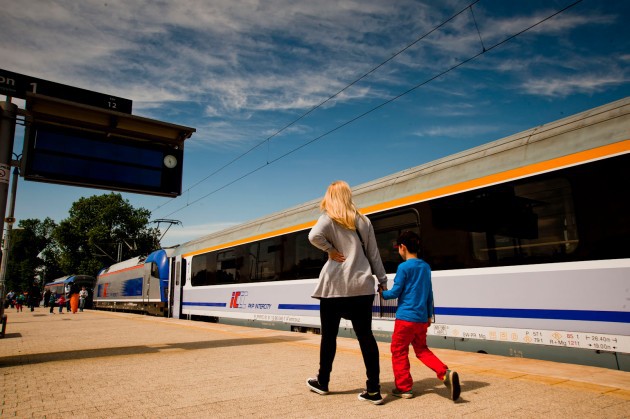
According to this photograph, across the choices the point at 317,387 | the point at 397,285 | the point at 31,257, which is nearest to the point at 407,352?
the point at 397,285

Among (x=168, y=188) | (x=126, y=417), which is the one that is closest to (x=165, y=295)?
(x=168, y=188)

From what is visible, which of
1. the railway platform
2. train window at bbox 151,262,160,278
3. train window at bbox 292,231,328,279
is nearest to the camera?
the railway platform

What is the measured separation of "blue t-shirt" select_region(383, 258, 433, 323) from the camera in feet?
11.2

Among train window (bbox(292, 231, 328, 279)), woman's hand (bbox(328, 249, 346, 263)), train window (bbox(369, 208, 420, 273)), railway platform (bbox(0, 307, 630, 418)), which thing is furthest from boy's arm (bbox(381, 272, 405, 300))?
train window (bbox(292, 231, 328, 279))

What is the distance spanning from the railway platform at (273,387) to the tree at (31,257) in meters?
76.0

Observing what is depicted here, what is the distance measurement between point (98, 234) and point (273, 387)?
55698mm

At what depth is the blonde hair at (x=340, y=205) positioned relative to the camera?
3.31 meters

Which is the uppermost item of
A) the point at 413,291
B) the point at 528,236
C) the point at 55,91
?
the point at 55,91

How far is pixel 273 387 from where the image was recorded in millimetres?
3713

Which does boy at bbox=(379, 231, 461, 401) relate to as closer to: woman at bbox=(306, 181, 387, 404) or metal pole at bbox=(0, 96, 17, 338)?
woman at bbox=(306, 181, 387, 404)

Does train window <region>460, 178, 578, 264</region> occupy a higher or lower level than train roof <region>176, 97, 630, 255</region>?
lower

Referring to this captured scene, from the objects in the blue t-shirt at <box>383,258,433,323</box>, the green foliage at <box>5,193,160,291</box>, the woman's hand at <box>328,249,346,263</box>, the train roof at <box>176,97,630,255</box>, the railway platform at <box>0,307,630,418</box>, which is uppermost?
the green foliage at <box>5,193,160,291</box>

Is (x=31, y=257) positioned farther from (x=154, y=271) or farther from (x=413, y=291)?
(x=413, y=291)

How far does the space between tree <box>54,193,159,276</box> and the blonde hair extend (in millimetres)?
51896
